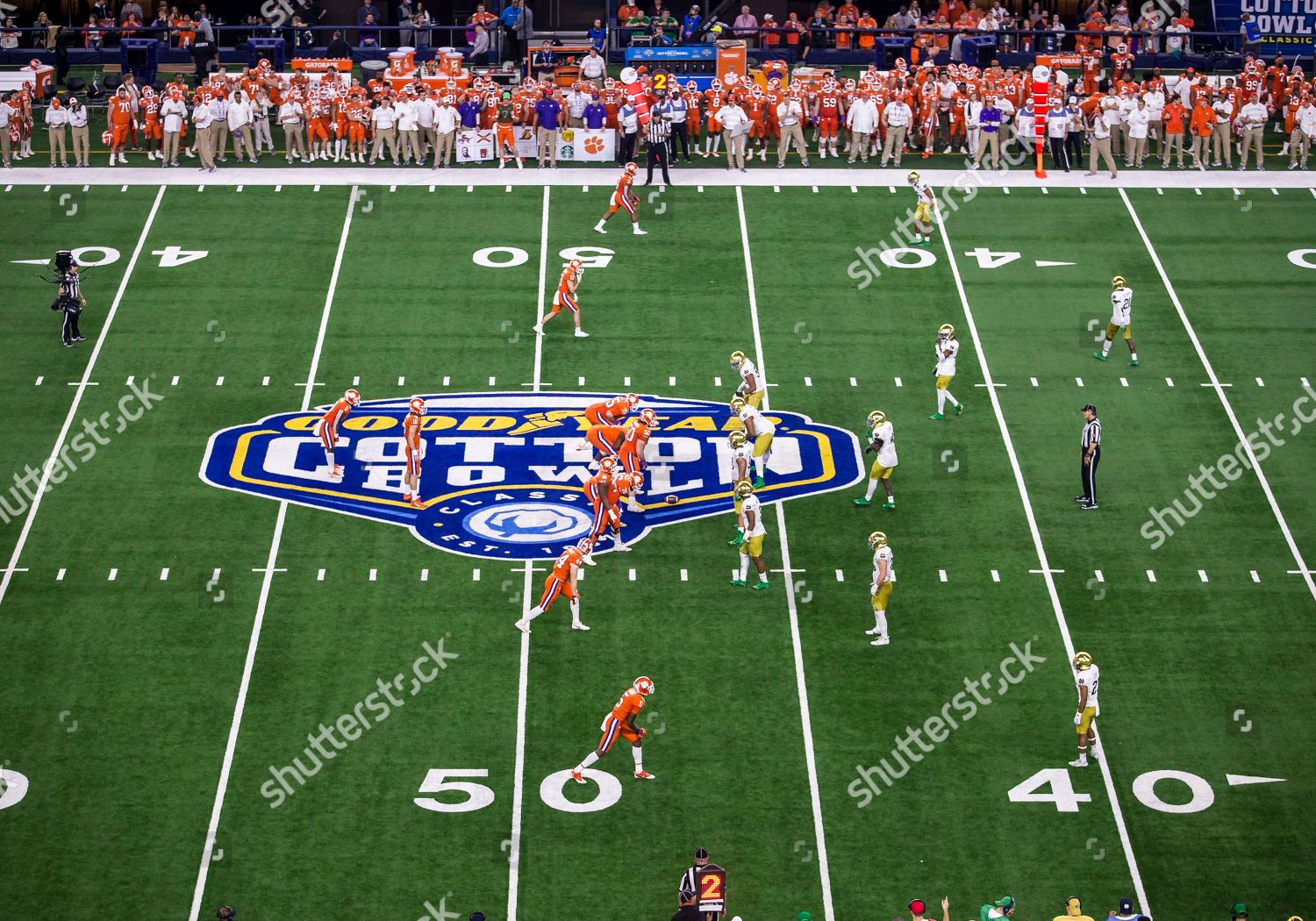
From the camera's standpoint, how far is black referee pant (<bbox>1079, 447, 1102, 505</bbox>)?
35.9 metres

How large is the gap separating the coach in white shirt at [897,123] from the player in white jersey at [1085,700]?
19.9 metres

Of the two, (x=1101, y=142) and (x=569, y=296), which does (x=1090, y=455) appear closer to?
(x=569, y=296)

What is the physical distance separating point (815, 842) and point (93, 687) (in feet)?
35.2

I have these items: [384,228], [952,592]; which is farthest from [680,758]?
[384,228]

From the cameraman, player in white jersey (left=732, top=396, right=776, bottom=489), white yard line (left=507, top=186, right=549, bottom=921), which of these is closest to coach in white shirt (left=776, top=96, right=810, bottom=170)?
white yard line (left=507, top=186, right=549, bottom=921)

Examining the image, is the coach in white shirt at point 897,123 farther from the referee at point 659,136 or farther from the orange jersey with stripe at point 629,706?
the orange jersey with stripe at point 629,706

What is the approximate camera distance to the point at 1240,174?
159ft

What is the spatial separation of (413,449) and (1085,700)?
11998 millimetres

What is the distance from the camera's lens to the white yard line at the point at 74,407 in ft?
114

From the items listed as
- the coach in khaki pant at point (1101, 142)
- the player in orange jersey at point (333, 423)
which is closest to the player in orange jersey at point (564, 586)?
the player in orange jersey at point (333, 423)

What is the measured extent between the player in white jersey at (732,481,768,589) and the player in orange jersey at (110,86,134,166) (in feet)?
68.0

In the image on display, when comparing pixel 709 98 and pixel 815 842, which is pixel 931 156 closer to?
pixel 709 98

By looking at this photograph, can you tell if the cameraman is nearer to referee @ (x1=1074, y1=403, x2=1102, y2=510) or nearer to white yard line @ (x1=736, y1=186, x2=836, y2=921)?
white yard line @ (x1=736, y1=186, x2=836, y2=921)

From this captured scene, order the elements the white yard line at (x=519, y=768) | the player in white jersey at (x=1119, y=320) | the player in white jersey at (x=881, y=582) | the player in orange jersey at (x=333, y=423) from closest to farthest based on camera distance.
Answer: the white yard line at (x=519, y=768) < the player in white jersey at (x=881, y=582) < the player in orange jersey at (x=333, y=423) < the player in white jersey at (x=1119, y=320)
